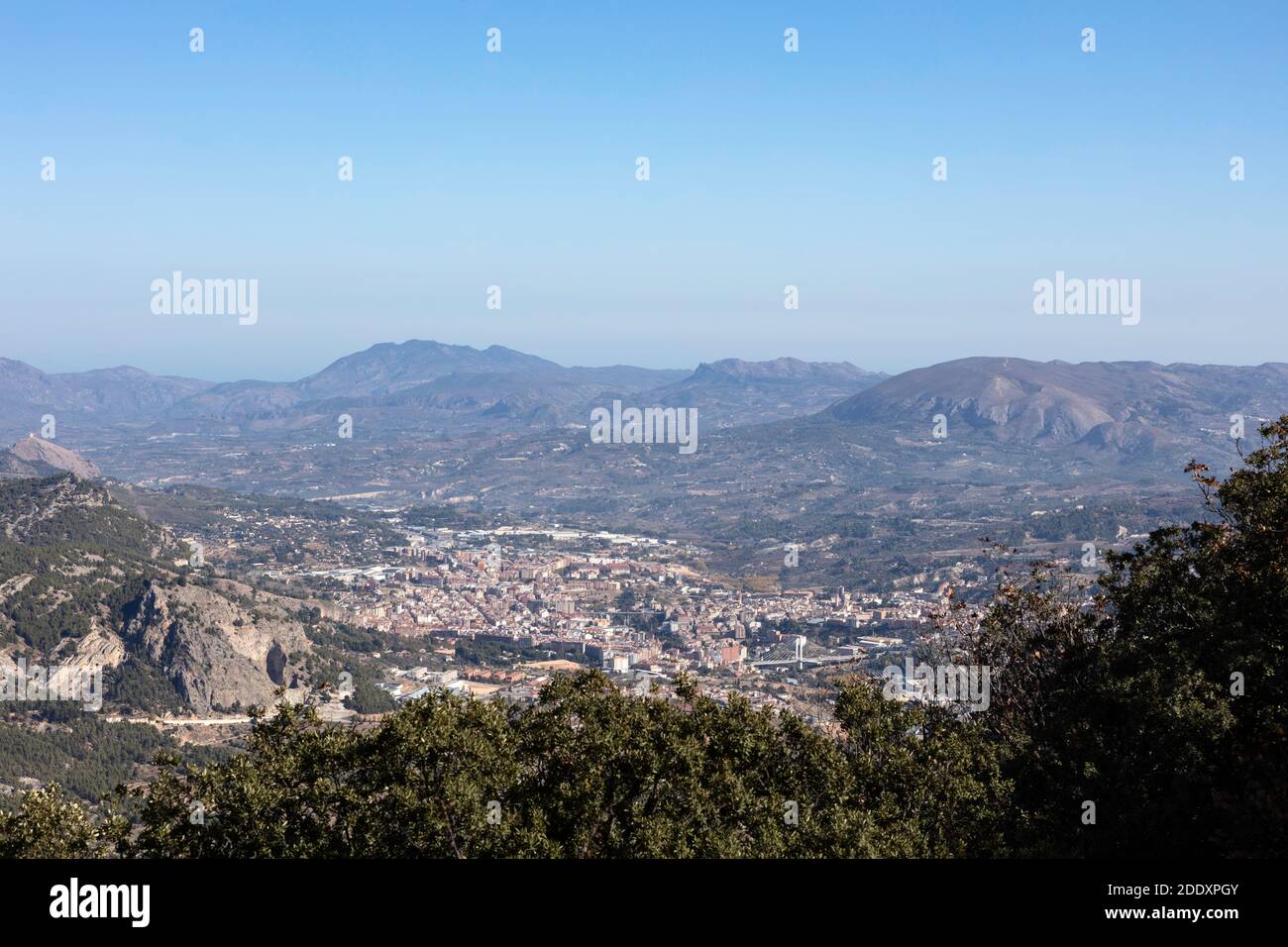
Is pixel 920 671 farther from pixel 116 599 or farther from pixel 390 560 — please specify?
pixel 390 560

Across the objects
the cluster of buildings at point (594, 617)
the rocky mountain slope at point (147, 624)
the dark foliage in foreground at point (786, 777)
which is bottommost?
the cluster of buildings at point (594, 617)

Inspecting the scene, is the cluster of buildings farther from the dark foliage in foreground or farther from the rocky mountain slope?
the dark foliage in foreground

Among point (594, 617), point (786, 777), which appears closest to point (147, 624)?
point (594, 617)

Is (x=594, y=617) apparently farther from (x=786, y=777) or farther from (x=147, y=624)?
(x=786, y=777)

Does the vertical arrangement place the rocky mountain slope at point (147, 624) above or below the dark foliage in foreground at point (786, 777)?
below

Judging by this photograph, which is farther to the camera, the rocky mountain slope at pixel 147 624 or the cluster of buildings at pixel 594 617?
the cluster of buildings at pixel 594 617

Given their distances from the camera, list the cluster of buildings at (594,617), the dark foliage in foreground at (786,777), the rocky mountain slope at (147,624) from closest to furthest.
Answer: the dark foliage in foreground at (786,777), the rocky mountain slope at (147,624), the cluster of buildings at (594,617)

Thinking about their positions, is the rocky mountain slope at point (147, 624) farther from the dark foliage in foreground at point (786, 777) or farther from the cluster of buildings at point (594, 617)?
the dark foliage in foreground at point (786, 777)

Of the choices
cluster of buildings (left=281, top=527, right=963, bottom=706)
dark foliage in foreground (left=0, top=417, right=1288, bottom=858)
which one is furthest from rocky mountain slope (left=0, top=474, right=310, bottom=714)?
dark foliage in foreground (left=0, top=417, right=1288, bottom=858)

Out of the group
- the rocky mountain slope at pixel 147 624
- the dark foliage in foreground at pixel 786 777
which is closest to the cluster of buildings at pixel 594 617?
the rocky mountain slope at pixel 147 624

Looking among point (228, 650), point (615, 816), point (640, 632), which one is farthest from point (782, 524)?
point (615, 816)

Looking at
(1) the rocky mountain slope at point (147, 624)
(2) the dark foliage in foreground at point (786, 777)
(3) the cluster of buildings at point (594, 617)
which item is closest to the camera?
(2) the dark foliage in foreground at point (786, 777)
